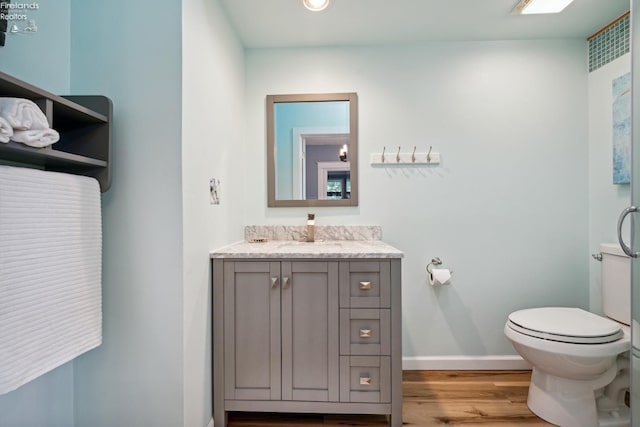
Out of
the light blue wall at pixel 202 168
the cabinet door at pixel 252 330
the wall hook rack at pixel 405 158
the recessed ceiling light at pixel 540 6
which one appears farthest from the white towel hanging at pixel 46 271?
the recessed ceiling light at pixel 540 6

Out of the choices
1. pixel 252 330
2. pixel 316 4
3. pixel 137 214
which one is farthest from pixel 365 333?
pixel 316 4

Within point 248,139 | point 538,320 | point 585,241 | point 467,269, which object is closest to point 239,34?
point 248,139

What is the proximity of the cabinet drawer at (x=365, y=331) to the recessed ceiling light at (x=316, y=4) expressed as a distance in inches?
61.4

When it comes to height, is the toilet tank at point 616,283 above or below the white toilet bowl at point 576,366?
above

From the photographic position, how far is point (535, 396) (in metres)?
1.74

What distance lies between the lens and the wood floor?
65.2 inches

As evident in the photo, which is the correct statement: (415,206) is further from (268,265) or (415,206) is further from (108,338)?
(108,338)

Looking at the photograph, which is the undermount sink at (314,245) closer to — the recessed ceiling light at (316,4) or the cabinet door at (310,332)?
the cabinet door at (310,332)

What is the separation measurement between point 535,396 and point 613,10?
2183 mm

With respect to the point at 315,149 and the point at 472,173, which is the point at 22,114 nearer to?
the point at 315,149

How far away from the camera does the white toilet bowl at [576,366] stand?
5.01 feet

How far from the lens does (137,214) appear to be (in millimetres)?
1308

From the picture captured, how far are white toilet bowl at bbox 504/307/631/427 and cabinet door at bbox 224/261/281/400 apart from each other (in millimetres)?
1240

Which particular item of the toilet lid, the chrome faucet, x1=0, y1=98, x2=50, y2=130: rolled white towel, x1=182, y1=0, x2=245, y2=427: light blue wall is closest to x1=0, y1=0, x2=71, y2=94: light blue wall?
x1=0, y1=98, x2=50, y2=130: rolled white towel
